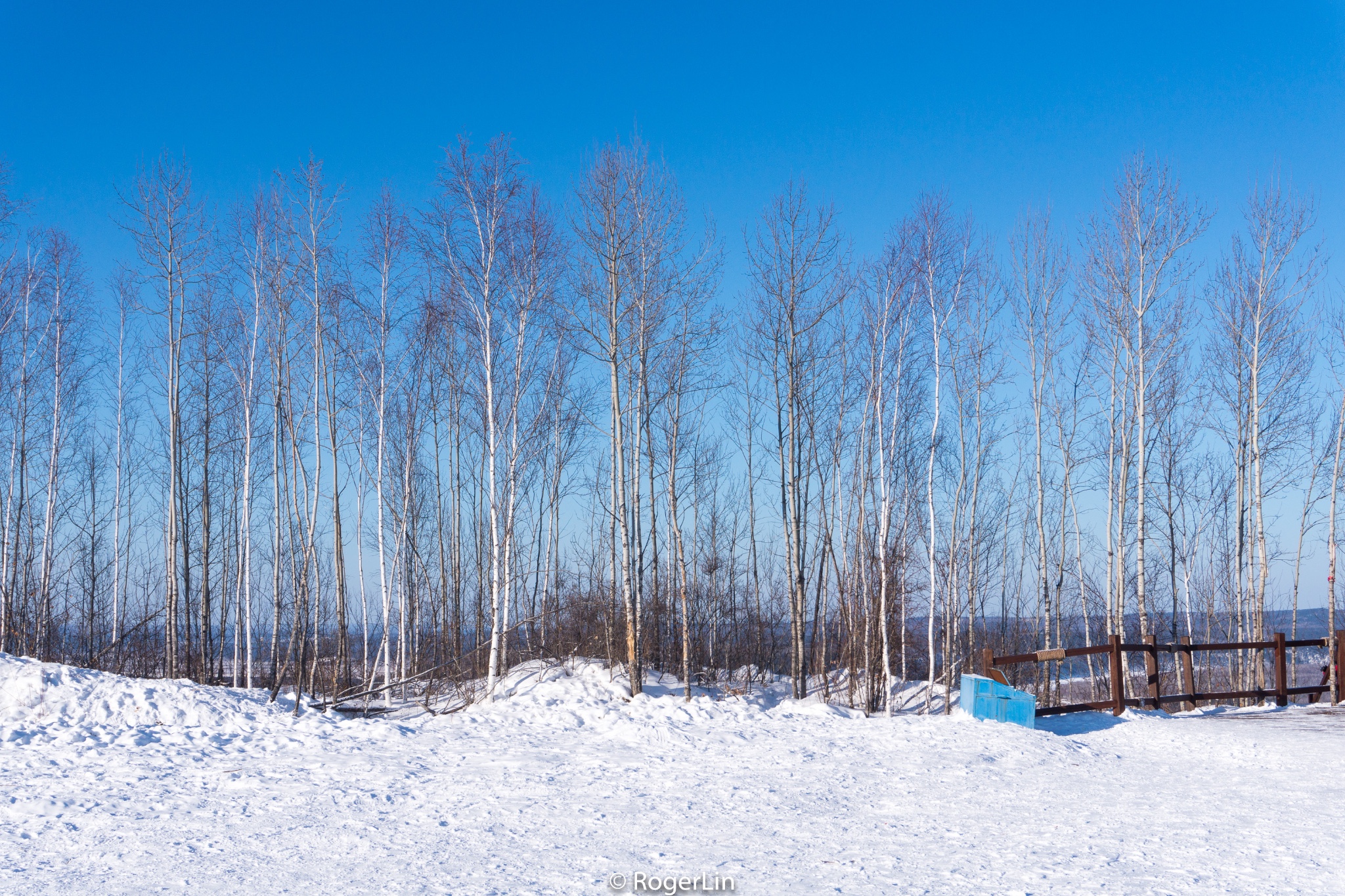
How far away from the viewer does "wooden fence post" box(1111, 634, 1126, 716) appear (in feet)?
35.5

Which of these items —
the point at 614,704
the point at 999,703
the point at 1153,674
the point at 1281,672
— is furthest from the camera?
the point at 1281,672

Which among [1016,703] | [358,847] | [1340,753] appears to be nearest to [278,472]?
[358,847]

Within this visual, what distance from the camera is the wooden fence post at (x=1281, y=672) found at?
12.2m

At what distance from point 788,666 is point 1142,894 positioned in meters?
17.6

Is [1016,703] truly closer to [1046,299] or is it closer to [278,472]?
[1046,299]

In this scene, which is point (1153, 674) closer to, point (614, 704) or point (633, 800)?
point (614, 704)

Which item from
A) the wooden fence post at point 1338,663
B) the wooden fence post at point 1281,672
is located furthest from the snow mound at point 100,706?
the wooden fence post at point 1338,663

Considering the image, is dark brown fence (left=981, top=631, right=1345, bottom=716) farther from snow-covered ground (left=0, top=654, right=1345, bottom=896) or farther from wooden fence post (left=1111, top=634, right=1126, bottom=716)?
snow-covered ground (left=0, top=654, right=1345, bottom=896)

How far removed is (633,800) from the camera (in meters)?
6.33

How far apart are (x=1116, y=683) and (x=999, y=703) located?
7.14 ft

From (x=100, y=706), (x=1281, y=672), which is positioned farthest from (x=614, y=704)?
(x=1281, y=672)

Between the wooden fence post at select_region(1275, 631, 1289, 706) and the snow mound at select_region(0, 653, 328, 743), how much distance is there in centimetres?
1337

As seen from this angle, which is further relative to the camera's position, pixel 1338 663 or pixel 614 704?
pixel 1338 663

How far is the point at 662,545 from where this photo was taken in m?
20.9
